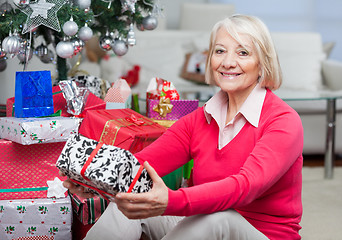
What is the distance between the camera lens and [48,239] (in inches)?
70.5

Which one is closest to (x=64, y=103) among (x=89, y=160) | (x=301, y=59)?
(x=89, y=160)

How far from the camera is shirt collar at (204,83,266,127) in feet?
4.59

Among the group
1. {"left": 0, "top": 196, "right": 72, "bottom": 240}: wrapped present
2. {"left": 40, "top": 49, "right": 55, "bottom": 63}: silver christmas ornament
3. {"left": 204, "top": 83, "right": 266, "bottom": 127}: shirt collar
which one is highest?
{"left": 40, "top": 49, "right": 55, "bottom": 63}: silver christmas ornament

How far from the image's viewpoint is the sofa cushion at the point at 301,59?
3.89 metres

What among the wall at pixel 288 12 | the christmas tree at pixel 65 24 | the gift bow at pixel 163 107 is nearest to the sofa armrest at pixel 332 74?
the wall at pixel 288 12

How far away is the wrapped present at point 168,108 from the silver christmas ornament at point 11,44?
589 millimetres

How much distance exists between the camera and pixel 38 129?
1.72 m

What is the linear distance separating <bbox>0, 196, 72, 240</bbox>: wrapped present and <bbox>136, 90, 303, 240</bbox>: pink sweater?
0.51 m

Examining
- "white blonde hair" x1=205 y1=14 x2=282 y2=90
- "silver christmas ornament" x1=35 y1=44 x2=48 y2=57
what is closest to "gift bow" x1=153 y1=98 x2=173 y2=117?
"silver christmas ornament" x1=35 y1=44 x2=48 y2=57

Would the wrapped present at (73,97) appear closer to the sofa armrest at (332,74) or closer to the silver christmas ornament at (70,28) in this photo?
the silver christmas ornament at (70,28)

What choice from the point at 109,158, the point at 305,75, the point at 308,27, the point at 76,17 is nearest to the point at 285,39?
the point at 305,75

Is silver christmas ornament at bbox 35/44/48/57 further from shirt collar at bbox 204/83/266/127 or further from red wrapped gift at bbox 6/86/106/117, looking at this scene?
shirt collar at bbox 204/83/266/127

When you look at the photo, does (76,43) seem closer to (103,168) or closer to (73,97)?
(73,97)

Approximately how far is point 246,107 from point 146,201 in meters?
0.44
